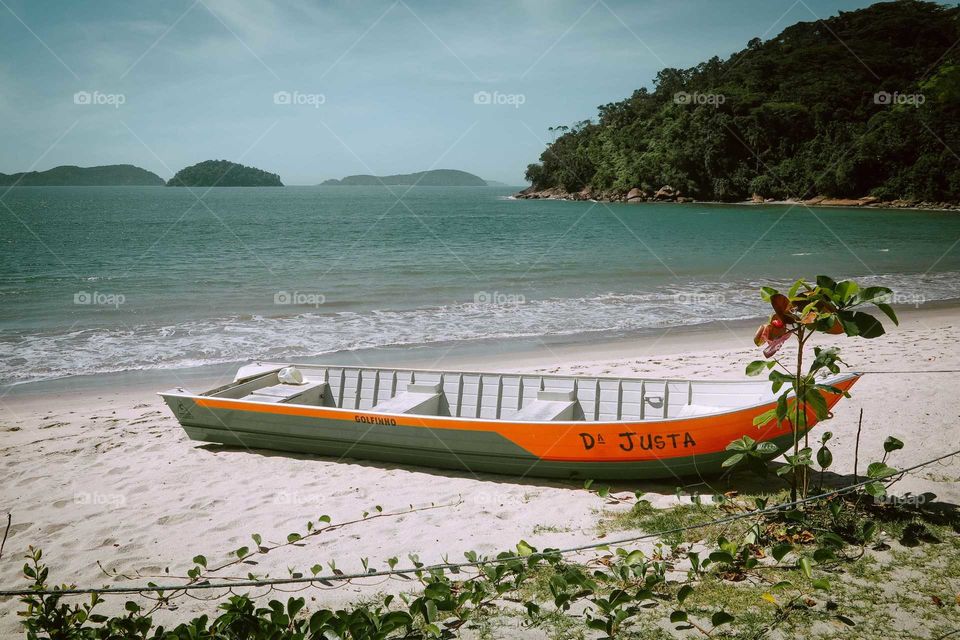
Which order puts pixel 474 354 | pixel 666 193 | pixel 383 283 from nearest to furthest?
pixel 474 354 < pixel 383 283 < pixel 666 193

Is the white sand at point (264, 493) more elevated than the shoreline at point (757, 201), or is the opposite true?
the shoreline at point (757, 201)

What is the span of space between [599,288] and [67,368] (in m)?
15.4

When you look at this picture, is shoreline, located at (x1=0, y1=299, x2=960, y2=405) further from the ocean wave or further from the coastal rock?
the coastal rock

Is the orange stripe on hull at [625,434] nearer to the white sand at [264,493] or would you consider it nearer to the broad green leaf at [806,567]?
the white sand at [264,493]

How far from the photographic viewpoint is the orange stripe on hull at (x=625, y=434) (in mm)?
5859

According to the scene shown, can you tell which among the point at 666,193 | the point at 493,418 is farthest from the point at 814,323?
the point at 666,193

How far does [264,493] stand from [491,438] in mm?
2405

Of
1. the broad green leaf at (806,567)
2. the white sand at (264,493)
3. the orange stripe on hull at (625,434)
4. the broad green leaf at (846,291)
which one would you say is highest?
the broad green leaf at (846,291)

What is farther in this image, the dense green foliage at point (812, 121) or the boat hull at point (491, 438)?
the dense green foliage at point (812, 121)

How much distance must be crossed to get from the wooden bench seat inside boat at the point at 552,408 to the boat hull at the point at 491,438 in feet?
2.14

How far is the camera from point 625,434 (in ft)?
20.2

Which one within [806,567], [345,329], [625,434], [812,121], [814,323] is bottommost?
[806,567]

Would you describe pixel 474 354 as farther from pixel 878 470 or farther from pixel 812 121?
pixel 812 121

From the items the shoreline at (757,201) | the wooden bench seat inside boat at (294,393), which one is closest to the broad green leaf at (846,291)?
the wooden bench seat inside boat at (294,393)
